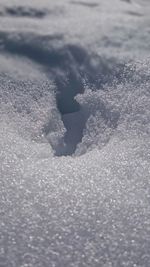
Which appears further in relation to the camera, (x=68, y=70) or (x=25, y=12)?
(x=25, y=12)

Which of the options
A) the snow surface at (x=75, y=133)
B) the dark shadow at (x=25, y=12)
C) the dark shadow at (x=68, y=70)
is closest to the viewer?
the snow surface at (x=75, y=133)

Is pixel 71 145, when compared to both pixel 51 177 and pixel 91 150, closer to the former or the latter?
pixel 91 150

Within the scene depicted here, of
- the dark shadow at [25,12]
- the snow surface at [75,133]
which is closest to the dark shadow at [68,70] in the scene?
the snow surface at [75,133]

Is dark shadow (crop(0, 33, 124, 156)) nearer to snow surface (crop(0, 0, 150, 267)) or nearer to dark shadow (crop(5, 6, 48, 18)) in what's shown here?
snow surface (crop(0, 0, 150, 267))

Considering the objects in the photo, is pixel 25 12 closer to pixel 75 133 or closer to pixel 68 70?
pixel 68 70

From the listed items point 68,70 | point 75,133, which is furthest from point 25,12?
point 75,133

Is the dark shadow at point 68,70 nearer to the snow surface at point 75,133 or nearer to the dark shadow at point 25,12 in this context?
the snow surface at point 75,133

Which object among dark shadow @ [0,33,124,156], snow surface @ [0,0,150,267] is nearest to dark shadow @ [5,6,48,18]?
snow surface @ [0,0,150,267]

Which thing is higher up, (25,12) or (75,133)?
(25,12)
